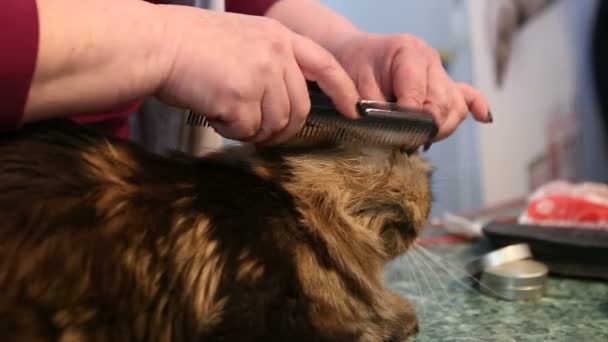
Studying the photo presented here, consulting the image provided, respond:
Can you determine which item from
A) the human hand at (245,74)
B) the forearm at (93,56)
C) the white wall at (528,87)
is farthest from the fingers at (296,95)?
the white wall at (528,87)

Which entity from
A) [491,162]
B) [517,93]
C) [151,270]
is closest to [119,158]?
[151,270]

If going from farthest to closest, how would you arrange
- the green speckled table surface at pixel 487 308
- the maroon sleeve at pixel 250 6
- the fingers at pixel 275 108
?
the maroon sleeve at pixel 250 6, the green speckled table surface at pixel 487 308, the fingers at pixel 275 108

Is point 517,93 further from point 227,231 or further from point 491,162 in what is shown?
point 227,231

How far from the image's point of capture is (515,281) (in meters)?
0.82

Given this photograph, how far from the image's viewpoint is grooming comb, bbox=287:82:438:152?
0.57 metres

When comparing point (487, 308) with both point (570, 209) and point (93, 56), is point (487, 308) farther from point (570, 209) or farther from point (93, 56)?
point (93, 56)

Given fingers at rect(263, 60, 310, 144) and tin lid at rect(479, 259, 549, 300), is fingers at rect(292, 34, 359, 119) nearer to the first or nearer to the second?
fingers at rect(263, 60, 310, 144)

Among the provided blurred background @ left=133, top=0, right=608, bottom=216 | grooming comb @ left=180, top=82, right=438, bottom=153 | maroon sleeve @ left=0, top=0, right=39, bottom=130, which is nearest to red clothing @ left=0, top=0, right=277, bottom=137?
maroon sleeve @ left=0, top=0, right=39, bottom=130

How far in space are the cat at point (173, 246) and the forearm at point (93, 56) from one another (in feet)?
0.13

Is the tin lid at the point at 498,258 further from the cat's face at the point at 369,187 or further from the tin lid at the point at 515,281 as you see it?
the cat's face at the point at 369,187

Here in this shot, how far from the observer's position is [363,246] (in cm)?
60

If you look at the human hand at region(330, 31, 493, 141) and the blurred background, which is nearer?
the human hand at region(330, 31, 493, 141)

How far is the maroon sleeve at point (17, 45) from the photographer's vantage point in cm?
44

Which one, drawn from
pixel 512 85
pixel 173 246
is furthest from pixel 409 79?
pixel 512 85
